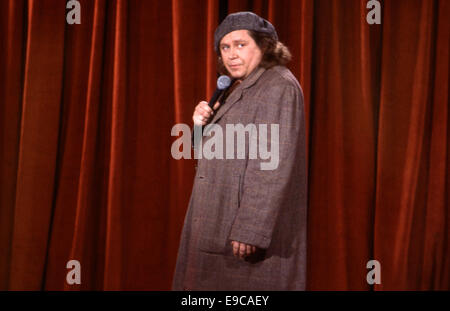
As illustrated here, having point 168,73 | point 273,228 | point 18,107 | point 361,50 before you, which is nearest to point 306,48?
point 361,50

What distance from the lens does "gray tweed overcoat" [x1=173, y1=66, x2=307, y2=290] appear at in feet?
4.35

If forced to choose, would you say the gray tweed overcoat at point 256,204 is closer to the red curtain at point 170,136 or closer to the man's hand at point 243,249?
A: the man's hand at point 243,249

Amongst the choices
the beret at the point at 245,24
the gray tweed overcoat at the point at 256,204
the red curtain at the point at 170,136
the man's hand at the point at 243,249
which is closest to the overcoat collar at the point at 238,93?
the gray tweed overcoat at the point at 256,204

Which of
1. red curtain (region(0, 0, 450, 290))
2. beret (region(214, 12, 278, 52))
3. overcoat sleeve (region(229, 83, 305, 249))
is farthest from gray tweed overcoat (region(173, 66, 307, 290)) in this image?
red curtain (region(0, 0, 450, 290))

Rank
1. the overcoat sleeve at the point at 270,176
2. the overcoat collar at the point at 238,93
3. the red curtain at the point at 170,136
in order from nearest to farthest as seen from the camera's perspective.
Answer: the overcoat sleeve at the point at 270,176, the overcoat collar at the point at 238,93, the red curtain at the point at 170,136

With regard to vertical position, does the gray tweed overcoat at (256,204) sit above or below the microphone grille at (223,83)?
below

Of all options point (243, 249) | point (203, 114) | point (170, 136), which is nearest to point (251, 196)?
point (243, 249)

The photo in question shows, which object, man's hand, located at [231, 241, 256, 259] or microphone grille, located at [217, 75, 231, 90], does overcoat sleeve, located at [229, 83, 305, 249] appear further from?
microphone grille, located at [217, 75, 231, 90]

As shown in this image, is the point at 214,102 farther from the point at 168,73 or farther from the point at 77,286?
the point at 77,286

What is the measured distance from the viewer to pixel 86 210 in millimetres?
2172

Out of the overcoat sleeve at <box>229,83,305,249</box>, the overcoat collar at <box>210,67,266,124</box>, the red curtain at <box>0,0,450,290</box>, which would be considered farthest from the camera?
the red curtain at <box>0,0,450,290</box>

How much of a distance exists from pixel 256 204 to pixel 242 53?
1.70 ft

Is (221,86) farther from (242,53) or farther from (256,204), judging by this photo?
(256,204)

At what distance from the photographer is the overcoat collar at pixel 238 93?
1.47m
